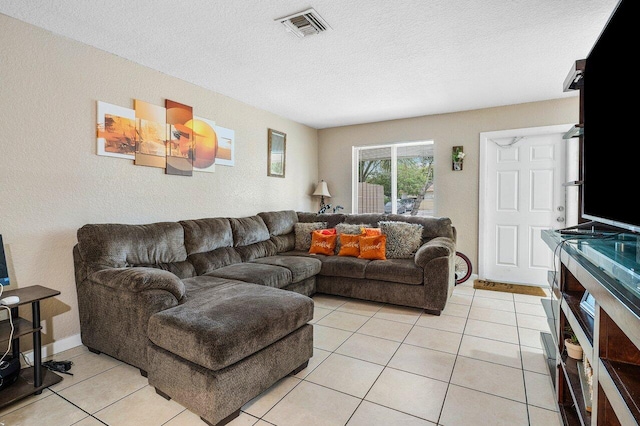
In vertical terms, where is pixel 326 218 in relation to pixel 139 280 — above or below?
above

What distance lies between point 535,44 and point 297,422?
3.13m

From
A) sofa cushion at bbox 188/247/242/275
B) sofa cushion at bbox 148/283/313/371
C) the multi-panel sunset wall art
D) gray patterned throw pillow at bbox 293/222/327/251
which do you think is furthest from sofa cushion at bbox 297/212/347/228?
sofa cushion at bbox 148/283/313/371

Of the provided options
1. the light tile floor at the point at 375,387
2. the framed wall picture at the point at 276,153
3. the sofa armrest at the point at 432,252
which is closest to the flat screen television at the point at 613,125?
the light tile floor at the point at 375,387

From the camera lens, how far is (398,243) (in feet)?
12.1

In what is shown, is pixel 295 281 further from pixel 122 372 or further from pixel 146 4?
pixel 146 4

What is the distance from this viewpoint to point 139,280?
198 centimetres

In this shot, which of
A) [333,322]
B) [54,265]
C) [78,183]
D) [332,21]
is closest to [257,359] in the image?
[333,322]

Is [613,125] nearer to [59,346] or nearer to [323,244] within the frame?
[323,244]

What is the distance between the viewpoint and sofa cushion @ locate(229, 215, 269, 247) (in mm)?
3570

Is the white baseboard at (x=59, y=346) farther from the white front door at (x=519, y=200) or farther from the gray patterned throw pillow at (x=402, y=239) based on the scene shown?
the white front door at (x=519, y=200)

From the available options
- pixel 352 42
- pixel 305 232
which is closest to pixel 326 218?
pixel 305 232

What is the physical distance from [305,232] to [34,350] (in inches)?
113

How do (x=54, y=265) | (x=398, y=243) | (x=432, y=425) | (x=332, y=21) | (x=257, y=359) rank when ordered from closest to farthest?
(x=432, y=425)
(x=257, y=359)
(x=332, y=21)
(x=54, y=265)
(x=398, y=243)

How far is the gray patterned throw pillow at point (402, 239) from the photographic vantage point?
365 centimetres
